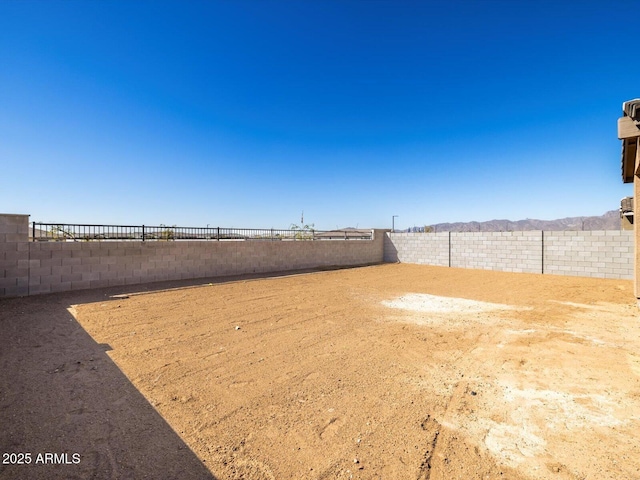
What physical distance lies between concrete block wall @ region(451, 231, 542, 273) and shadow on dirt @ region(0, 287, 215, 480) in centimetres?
1405

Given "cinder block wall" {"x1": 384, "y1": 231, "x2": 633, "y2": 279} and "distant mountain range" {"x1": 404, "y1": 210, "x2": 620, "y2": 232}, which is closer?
"cinder block wall" {"x1": 384, "y1": 231, "x2": 633, "y2": 279}

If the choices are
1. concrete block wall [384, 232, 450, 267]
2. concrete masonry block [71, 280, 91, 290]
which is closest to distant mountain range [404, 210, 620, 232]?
concrete block wall [384, 232, 450, 267]

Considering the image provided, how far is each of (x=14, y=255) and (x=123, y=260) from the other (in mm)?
2127

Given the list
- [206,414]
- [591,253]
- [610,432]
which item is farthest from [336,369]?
[591,253]

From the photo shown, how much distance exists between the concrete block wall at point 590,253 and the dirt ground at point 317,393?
6345 millimetres

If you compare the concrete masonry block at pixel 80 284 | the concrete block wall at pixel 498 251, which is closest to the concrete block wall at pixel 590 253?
the concrete block wall at pixel 498 251

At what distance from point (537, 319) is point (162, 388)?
624 cm

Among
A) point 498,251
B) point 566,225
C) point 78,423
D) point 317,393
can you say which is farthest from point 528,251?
point 566,225

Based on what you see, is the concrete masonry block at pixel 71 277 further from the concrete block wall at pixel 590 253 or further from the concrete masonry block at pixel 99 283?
the concrete block wall at pixel 590 253

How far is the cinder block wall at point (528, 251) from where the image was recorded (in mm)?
10484

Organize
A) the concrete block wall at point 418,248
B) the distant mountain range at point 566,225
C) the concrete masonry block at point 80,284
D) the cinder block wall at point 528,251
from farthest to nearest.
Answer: the distant mountain range at point 566,225, the concrete block wall at point 418,248, the cinder block wall at point 528,251, the concrete masonry block at point 80,284

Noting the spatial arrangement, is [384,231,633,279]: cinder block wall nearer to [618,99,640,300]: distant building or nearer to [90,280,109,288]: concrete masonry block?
[618,99,640,300]: distant building

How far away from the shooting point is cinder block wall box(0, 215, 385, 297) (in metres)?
6.46

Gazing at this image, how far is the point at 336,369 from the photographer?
11.3 ft
